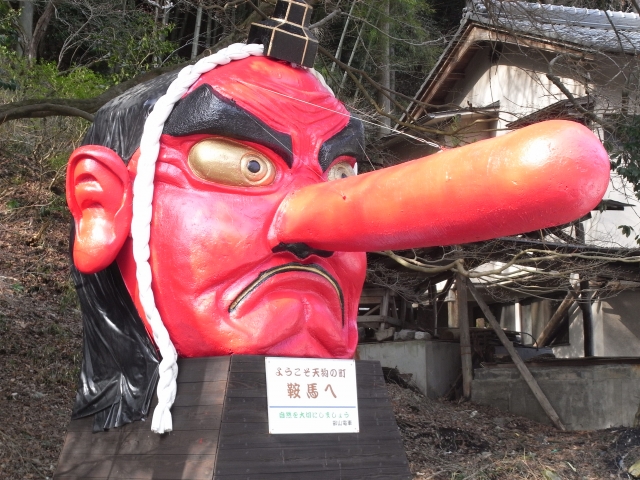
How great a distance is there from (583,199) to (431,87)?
452 inches

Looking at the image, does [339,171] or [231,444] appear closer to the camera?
[231,444]

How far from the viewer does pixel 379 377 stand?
2.88 metres

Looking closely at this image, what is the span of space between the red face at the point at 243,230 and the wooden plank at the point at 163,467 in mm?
327

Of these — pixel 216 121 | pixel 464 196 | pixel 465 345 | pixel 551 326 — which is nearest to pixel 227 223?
pixel 216 121

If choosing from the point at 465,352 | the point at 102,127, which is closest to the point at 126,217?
the point at 102,127

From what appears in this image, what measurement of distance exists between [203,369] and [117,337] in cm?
40

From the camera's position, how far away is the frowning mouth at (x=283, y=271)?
8.41ft

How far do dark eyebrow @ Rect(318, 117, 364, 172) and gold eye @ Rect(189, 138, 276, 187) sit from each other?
0.78 feet

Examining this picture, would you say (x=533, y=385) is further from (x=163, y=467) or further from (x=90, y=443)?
(x=163, y=467)

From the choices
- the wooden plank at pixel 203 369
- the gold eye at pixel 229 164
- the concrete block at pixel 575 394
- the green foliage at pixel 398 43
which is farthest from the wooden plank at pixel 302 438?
the green foliage at pixel 398 43

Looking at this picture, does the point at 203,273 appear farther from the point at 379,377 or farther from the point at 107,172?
the point at 379,377

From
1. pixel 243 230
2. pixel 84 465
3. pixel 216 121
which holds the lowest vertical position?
pixel 84 465

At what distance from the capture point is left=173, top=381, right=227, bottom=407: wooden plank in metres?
2.48

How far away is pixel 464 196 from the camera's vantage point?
2150mm
